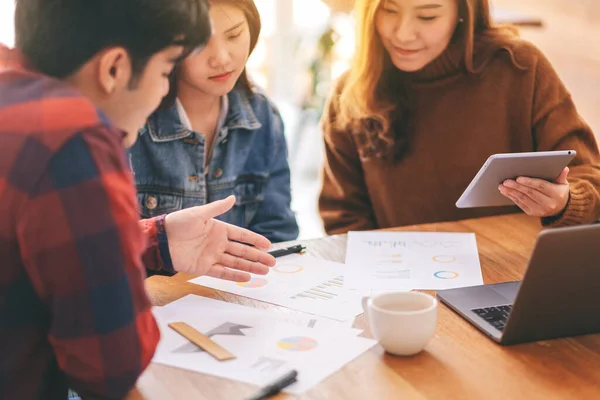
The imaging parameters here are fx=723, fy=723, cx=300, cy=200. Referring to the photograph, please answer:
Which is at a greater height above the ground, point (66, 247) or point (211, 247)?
point (66, 247)

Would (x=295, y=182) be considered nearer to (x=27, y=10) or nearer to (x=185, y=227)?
(x=185, y=227)

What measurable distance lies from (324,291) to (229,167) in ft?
1.90

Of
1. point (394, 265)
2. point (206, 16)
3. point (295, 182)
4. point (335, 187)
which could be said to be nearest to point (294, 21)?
point (295, 182)

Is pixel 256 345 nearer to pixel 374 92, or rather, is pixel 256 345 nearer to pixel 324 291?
pixel 324 291

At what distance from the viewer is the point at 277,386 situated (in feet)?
2.82

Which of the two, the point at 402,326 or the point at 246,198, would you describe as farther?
the point at 246,198

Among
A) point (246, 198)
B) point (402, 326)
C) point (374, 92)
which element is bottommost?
point (246, 198)

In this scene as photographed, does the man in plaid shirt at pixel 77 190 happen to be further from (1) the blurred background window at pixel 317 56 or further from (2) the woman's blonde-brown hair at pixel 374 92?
(1) the blurred background window at pixel 317 56

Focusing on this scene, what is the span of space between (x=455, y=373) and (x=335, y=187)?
97cm

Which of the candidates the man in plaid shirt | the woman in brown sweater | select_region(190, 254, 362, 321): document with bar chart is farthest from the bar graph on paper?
the woman in brown sweater

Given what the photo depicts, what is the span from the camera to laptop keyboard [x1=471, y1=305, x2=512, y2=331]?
1.03 m

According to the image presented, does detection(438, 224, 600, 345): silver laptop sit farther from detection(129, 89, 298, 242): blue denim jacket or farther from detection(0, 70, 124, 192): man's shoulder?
detection(129, 89, 298, 242): blue denim jacket

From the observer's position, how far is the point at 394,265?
1.29 metres

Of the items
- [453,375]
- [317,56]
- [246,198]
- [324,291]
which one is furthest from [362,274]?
[317,56]
